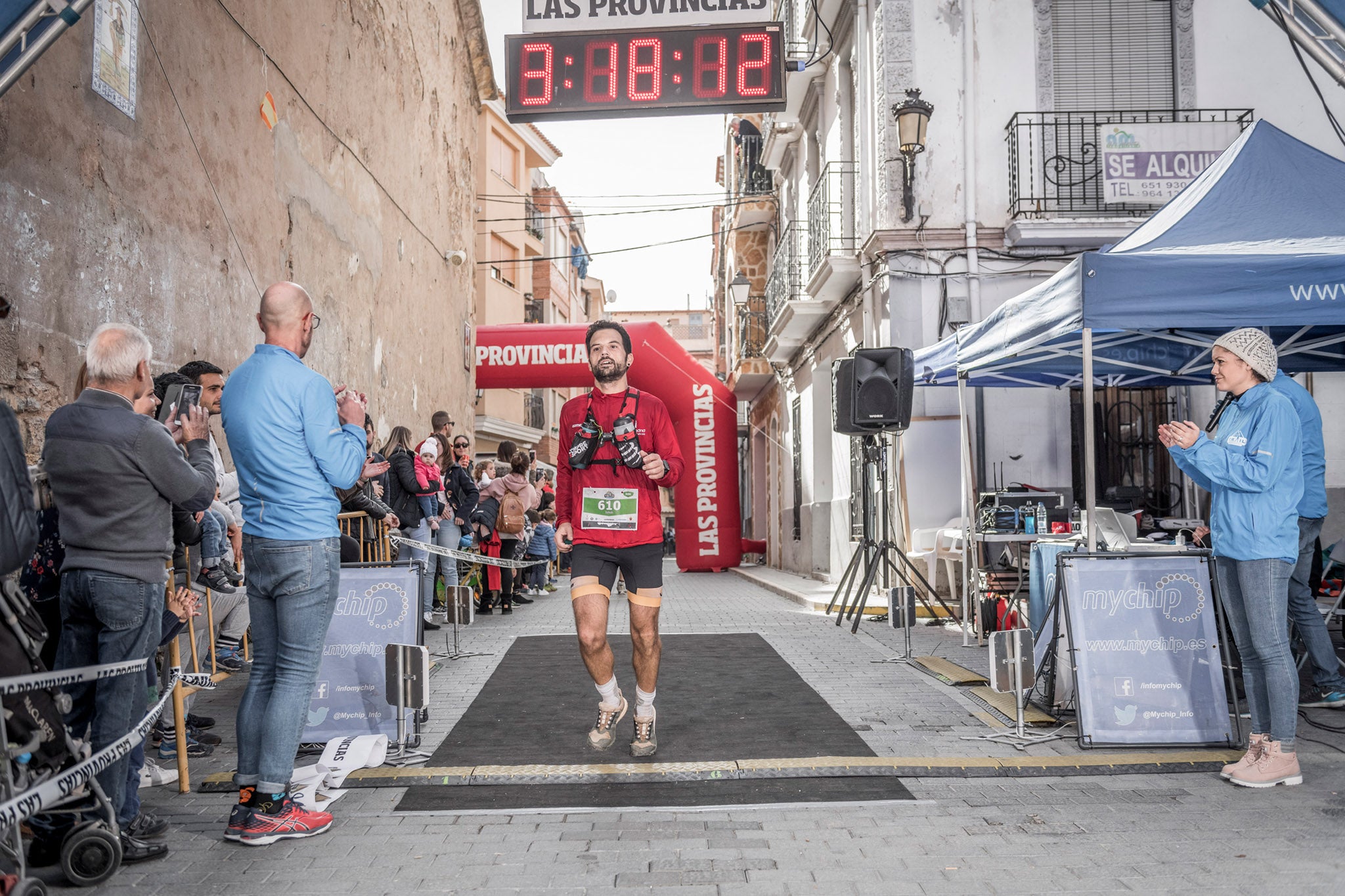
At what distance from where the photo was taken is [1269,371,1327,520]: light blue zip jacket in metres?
5.70

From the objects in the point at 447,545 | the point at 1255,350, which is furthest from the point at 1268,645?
the point at 447,545

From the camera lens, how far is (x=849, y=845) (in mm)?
3857

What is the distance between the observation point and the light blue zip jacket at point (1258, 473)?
465 cm

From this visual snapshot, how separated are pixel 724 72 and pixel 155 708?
23.5ft

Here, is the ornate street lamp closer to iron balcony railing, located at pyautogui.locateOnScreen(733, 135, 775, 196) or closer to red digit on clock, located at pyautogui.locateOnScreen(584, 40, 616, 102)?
red digit on clock, located at pyautogui.locateOnScreen(584, 40, 616, 102)

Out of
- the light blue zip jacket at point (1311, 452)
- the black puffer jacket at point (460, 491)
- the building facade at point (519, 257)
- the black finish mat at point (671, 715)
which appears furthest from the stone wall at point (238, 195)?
the building facade at point (519, 257)

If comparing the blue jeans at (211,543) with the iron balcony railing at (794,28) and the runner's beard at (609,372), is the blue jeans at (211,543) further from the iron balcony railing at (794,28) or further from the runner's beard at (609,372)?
the iron balcony railing at (794,28)

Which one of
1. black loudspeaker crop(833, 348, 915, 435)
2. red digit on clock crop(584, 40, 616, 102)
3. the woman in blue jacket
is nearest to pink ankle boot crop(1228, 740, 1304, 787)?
the woman in blue jacket

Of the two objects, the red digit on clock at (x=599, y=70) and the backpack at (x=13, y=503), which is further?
the red digit on clock at (x=599, y=70)

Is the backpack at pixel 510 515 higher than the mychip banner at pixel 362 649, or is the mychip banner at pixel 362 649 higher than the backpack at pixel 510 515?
the backpack at pixel 510 515

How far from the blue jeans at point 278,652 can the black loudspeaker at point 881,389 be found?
6.90 metres

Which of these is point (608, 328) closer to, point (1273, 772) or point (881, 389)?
point (1273, 772)

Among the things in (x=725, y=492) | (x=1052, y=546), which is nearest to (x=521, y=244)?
(x=725, y=492)

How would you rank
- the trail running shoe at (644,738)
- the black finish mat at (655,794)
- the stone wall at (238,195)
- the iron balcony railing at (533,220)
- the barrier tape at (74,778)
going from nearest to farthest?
the barrier tape at (74,778)
the black finish mat at (655,794)
the trail running shoe at (644,738)
the stone wall at (238,195)
the iron balcony railing at (533,220)
